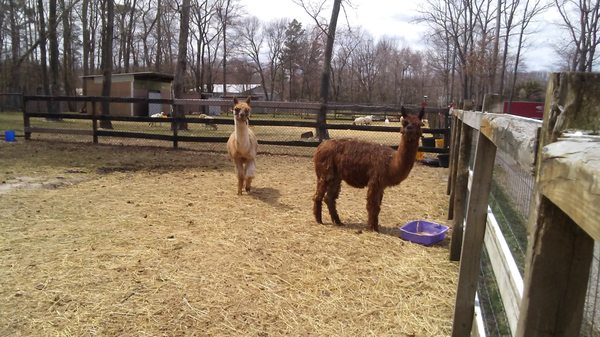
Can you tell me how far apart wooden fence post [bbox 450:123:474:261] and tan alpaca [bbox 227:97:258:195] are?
137 inches

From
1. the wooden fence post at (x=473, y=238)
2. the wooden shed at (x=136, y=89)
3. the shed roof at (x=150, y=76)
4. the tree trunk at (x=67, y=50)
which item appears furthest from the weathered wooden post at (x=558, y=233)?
the tree trunk at (x=67, y=50)

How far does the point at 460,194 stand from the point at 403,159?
0.76 meters

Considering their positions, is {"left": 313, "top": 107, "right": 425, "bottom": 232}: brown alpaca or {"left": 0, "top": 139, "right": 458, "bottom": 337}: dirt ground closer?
{"left": 0, "top": 139, "right": 458, "bottom": 337}: dirt ground

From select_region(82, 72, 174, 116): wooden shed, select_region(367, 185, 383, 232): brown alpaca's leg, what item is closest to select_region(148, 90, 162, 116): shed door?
select_region(82, 72, 174, 116): wooden shed

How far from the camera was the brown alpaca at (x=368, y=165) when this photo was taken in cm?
484

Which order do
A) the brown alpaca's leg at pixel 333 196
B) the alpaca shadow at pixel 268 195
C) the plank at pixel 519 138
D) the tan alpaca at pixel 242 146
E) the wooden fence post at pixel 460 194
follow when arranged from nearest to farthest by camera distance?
the plank at pixel 519 138
the wooden fence post at pixel 460 194
the brown alpaca's leg at pixel 333 196
the alpaca shadow at pixel 268 195
the tan alpaca at pixel 242 146

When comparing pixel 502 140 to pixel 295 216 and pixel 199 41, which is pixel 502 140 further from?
pixel 199 41

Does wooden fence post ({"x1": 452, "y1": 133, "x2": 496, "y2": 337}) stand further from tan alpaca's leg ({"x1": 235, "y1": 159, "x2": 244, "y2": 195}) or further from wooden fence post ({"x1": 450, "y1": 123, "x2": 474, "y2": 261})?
tan alpaca's leg ({"x1": 235, "y1": 159, "x2": 244, "y2": 195})

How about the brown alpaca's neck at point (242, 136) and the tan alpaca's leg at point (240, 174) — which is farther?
the tan alpaca's leg at point (240, 174)

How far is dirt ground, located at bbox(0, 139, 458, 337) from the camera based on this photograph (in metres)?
3.12

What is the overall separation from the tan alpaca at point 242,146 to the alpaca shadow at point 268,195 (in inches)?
9.8

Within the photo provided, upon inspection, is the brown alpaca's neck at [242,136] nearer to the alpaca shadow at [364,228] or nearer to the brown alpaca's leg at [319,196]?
the brown alpaca's leg at [319,196]

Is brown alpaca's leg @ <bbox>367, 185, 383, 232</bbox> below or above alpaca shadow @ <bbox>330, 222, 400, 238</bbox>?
above

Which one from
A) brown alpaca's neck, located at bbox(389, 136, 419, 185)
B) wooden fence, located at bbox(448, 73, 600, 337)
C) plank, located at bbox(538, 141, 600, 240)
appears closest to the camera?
plank, located at bbox(538, 141, 600, 240)
